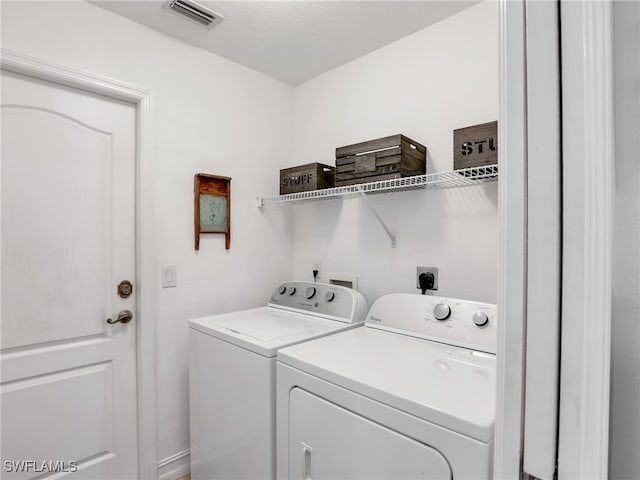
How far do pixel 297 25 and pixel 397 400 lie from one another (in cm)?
186

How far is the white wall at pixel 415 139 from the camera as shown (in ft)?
5.45

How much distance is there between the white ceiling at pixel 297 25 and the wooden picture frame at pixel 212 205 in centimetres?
79

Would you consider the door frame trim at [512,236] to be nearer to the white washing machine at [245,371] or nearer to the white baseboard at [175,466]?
the white washing machine at [245,371]

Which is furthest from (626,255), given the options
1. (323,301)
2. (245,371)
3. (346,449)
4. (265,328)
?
(323,301)

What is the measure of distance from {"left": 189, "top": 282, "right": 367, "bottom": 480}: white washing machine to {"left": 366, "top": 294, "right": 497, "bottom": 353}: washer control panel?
0.57 feet

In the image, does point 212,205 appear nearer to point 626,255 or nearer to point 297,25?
point 297,25

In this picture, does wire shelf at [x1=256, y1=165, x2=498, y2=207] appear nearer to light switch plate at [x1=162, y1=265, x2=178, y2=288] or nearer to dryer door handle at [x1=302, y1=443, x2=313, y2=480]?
light switch plate at [x1=162, y1=265, x2=178, y2=288]

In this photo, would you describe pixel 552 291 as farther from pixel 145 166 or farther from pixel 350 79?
pixel 350 79

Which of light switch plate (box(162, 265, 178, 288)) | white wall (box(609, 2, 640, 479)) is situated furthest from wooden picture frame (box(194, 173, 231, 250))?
white wall (box(609, 2, 640, 479))

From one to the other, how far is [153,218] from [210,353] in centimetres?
79

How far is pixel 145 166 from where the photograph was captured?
6.09ft

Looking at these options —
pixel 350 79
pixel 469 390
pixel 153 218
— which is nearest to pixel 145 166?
pixel 153 218

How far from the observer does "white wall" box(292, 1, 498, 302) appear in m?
1.66

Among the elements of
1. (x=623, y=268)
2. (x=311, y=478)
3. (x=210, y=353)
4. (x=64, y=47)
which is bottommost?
(x=311, y=478)
